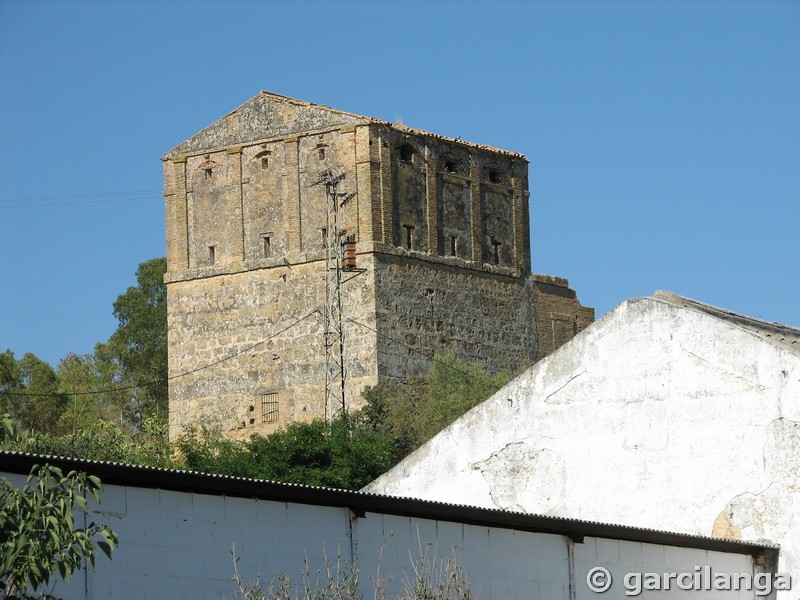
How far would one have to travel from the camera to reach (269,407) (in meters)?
40.2

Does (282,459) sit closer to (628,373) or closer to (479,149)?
(479,149)

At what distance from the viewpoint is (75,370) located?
210ft

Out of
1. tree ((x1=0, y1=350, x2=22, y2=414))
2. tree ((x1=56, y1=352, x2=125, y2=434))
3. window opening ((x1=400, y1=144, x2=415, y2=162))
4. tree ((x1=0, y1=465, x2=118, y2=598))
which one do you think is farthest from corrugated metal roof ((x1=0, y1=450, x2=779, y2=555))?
tree ((x1=0, y1=350, x2=22, y2=414))

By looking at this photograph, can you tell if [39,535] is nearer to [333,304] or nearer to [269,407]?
[333,304]

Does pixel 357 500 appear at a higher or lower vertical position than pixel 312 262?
Answer: lower

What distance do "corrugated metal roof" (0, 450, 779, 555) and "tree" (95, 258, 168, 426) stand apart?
43.6 m

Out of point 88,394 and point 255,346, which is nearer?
point 255,346

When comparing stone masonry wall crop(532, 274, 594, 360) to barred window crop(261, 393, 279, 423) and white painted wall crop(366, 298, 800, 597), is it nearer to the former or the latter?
barred window crop(261, 393, 279, 423)

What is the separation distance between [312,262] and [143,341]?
22.7m

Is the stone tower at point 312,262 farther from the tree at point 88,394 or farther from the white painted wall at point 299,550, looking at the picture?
the white painted wall at point 299,550

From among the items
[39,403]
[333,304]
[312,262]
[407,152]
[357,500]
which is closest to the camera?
[357,500]

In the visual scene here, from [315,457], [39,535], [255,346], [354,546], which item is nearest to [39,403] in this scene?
[255,346]

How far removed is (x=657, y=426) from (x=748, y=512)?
154cm

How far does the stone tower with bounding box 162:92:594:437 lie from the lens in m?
39.8
